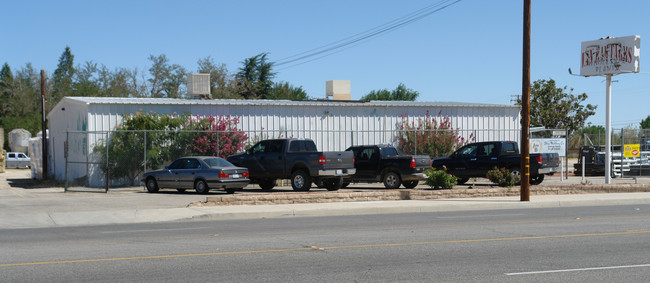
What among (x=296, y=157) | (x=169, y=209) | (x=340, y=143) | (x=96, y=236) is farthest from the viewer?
(x=340, y=143)

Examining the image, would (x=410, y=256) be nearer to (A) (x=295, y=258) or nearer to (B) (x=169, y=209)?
(A) (x=295, y=258)

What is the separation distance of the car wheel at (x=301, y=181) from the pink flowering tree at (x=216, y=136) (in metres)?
4.83

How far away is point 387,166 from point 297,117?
861cm

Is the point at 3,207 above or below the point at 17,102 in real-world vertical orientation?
below

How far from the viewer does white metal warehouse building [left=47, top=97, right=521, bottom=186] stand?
97.5 feet

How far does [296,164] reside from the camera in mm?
24828

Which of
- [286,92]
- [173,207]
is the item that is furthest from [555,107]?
[173,207]

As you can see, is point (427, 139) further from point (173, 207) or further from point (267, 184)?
point (173, 207)

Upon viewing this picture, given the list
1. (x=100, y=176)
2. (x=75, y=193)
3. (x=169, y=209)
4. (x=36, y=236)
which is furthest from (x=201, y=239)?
(x=100, y=176)

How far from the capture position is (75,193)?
2506 cm

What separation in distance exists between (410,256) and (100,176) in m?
21.0

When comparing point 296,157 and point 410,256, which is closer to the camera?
point 410,256

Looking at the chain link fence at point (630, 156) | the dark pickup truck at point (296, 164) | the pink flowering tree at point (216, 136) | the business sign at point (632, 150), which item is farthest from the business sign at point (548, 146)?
the pink flowering tree at point (216, 136)

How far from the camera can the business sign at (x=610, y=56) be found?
2819cm
